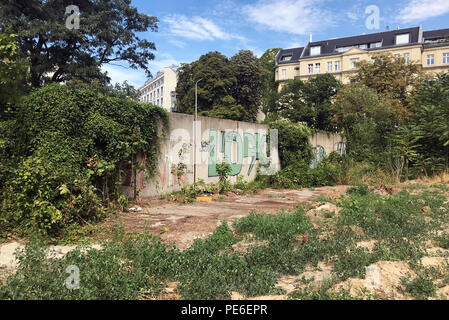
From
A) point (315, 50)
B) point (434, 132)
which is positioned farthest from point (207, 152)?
point (315, 50)

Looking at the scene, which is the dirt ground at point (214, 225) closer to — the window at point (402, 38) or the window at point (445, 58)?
the window at point (445, 58)

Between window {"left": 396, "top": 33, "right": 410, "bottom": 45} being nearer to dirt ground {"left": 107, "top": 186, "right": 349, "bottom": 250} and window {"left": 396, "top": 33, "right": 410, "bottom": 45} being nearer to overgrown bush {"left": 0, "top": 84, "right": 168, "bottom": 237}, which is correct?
dirt ground {"left": 107, "top": 186, "right": 349, "bottom": 250}

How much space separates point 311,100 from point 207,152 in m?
30.0

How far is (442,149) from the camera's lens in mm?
12398

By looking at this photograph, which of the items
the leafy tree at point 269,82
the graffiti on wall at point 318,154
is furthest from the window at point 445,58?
the graffiti on wall at point 318,154

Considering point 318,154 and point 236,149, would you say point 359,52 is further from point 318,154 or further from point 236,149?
point 236,149

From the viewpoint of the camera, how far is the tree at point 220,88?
35031 millimetres

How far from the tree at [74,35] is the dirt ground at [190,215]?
12.9m

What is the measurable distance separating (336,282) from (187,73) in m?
38.6

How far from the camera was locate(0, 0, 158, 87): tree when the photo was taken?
53.0ft

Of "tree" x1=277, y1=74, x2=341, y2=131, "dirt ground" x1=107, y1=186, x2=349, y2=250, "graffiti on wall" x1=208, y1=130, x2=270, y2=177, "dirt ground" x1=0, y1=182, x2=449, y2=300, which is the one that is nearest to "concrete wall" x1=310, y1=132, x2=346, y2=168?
"graffiti on wall" x1=208, y1=130, x2=270, y2=177

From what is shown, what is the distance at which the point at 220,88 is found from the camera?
35.5 metres
